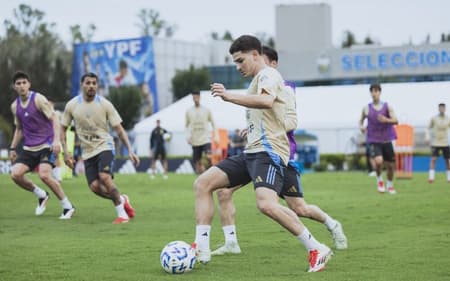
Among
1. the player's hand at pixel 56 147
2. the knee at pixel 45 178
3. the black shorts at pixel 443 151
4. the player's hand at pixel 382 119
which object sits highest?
the player's hand at pixel 56 147

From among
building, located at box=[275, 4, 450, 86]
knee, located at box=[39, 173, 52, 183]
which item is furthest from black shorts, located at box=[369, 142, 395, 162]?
building, located at box=[275, 4, 450, 86]

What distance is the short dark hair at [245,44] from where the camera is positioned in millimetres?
9008

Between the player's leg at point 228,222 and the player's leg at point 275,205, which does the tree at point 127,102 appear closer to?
the player's leg at point 228,222

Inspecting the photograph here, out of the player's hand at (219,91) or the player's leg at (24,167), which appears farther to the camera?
the player's leg at (24,167)

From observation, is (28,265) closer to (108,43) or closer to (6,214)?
(6,214)

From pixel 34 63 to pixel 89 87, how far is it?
6633 cm

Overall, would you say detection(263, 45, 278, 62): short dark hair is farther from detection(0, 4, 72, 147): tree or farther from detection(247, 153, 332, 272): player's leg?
detection(0, 4, 72, 147): tree

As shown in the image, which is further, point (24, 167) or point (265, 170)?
point (24, 167)

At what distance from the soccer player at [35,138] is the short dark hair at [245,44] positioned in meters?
7.37

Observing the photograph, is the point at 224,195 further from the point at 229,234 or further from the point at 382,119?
the point at 382,119

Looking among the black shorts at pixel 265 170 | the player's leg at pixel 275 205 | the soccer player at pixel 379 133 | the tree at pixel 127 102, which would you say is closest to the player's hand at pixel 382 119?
the soccer player at pixel 379 133

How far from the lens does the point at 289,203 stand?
34.5 feet

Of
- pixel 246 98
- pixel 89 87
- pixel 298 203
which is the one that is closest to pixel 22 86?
pixel 89 87

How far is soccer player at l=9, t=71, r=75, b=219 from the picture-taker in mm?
16000
